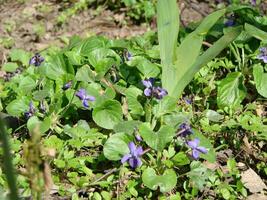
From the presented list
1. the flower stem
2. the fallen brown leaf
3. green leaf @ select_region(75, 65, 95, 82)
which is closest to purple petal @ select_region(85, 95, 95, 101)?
green leaf @ select_region(75, 65, 95, 82)

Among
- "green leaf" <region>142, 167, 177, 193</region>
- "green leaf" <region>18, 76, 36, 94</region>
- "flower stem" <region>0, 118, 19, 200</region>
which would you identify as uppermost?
"flower stem" <region>0, 118, 19, 200</region>

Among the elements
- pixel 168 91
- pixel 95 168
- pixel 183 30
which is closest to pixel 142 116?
pixel 168 91

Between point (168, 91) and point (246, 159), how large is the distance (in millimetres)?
505

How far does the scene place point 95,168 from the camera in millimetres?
2527

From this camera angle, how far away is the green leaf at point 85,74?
9.03 feet

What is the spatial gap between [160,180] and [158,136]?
20cm

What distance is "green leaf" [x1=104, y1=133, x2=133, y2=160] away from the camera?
7.66 ft

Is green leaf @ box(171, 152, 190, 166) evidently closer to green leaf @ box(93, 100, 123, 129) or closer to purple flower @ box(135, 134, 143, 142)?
purple flower @ box(135, 134, 143, 142)

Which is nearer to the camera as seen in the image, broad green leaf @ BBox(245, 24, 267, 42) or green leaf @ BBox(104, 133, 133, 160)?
green leaf @ BBox(104, 133, 133, 160)

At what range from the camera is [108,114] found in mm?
2592

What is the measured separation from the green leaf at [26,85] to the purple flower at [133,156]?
2.51 feet

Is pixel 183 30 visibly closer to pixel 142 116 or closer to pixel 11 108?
pixel 142 116

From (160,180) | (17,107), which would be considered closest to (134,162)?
(160,180)

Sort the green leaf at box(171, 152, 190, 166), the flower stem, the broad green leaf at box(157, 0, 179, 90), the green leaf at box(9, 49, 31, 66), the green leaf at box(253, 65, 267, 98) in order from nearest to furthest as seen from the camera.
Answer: the flower stem
the green leaf at box(171, 152, 190, 166)
the broad green leaf at box(157, 0, 179, 90)
the green leaf at box(253, 65, 267, 98)
the green leaf at box(9, 49, 31, 66)
